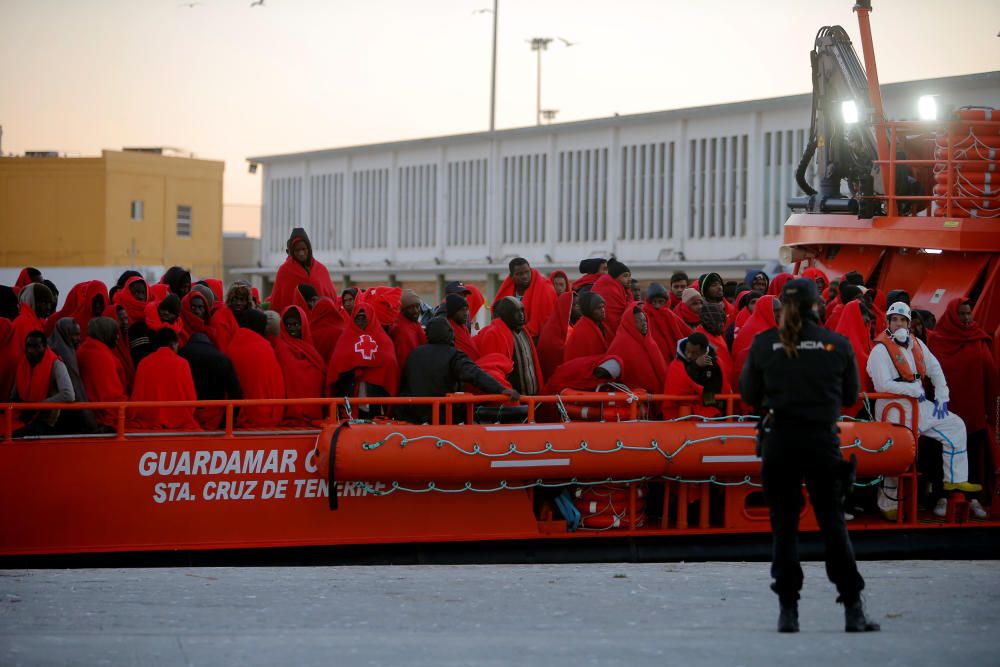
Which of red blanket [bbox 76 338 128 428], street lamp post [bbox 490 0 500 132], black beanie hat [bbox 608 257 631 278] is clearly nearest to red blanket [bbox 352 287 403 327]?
black beanie hat [bbox 608 257 631 278]

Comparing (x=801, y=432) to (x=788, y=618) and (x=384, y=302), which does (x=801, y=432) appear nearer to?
(x=788, y=618)

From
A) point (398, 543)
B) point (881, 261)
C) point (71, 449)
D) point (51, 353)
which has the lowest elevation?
point (398, 543)

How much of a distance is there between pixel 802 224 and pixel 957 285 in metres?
1.96

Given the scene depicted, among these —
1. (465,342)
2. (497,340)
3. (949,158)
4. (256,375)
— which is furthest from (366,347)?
(949,158)

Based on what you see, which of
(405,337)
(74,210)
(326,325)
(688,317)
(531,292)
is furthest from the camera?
(74,210)

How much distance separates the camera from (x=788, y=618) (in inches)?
250

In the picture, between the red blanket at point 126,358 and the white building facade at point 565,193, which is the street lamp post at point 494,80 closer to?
the white building facade at point 565,193

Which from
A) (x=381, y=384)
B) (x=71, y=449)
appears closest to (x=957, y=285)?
(x=381, y=384)

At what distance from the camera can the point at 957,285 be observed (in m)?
10.7

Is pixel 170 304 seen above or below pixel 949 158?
below

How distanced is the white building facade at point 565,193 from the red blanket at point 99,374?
21290mm

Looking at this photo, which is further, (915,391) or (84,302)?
(84,302)

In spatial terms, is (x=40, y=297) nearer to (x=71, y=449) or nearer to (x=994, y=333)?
(x=71, y=449)

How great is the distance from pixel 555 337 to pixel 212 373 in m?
2.65
